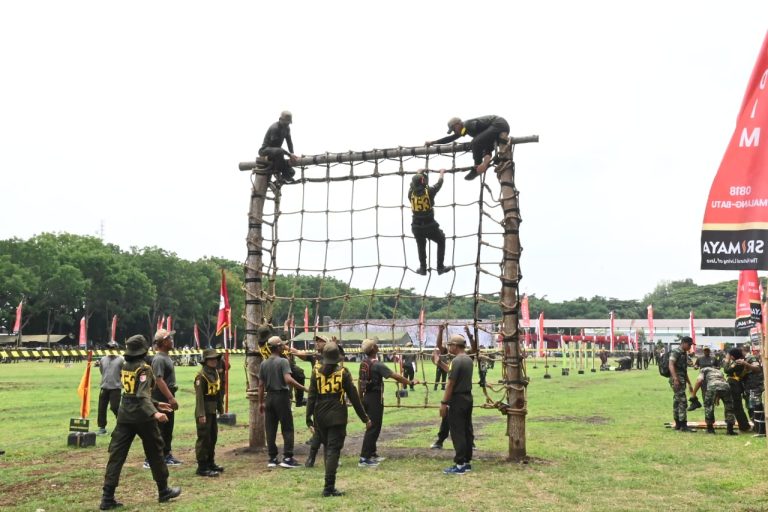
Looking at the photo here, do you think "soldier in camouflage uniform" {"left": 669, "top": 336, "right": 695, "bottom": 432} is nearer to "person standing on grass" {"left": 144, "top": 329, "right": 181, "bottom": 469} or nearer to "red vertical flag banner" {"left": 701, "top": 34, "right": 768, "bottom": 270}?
"red vertical flag banner" {"left": 701, "top": 34, "right": 768, "bottom": 270}

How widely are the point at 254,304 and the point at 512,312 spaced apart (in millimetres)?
4561

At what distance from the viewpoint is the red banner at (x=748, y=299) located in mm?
21547

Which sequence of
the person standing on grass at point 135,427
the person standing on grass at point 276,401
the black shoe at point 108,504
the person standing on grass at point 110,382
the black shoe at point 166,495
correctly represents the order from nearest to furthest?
the black shoe at point 108,504 < the person standing on grass at point 135,427 < the black shoe at point 166,495 < the person standing on grass at point 276,401 < the person standing on grass at point 110,382

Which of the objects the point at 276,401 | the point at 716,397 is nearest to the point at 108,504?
the point at 276,401

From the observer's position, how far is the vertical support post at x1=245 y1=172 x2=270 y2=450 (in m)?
11.7

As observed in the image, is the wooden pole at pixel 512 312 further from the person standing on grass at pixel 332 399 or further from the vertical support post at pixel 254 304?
the vertical support post at pixel 254 304

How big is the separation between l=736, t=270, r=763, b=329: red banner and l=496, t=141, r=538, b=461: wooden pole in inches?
555

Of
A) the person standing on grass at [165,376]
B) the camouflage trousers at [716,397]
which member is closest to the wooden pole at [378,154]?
the person standing on grass at [165,376]

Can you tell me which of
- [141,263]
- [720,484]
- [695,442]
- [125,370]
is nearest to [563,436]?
[695,442]

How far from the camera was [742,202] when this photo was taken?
21.5 ft

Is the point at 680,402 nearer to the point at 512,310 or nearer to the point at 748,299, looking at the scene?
the point at 512,310

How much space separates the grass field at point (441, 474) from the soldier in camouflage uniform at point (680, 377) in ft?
1.49

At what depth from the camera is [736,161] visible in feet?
21.9

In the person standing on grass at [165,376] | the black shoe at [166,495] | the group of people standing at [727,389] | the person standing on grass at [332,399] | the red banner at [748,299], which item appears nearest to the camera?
the black shoe at [166,495]
